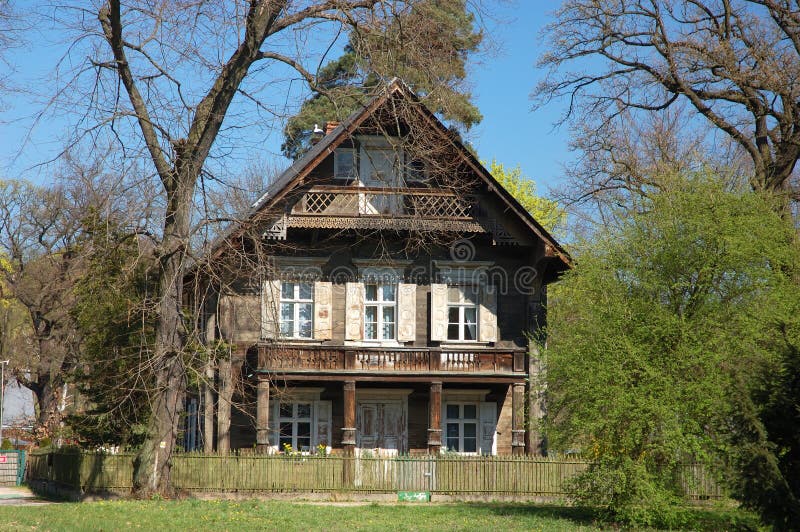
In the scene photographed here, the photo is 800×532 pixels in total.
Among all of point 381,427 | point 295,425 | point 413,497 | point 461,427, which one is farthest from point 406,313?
point 413,497

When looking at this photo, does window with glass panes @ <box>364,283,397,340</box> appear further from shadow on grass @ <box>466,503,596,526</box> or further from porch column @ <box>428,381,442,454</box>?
shadow on grass @ <box>466,503,596,526</box>

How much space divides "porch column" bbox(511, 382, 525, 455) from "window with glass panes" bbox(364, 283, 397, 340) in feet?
13.0

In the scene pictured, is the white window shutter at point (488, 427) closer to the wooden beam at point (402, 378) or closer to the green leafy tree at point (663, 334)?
the wooden beam at point (402, 378)

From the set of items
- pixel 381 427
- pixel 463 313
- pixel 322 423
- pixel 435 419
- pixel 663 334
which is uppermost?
pixel 463 313

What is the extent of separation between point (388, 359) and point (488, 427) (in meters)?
4.13

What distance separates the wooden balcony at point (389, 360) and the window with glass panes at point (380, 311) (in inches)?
51.9

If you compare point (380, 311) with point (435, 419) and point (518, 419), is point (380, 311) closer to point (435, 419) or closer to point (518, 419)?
point (435, 419)

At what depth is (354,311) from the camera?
28750 mm

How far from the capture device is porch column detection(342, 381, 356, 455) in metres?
27.0

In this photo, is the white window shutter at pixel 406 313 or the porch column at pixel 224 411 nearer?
the porch column at pixel 224 411

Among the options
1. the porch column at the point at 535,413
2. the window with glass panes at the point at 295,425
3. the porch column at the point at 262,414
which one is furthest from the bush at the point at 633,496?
the window with glass panes at the point at 295,425

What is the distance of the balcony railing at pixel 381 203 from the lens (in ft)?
91.2

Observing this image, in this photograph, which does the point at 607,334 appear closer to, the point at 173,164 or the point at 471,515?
the point at 471,515

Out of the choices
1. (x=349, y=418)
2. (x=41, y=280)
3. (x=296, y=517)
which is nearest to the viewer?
(x=296, y=517)
